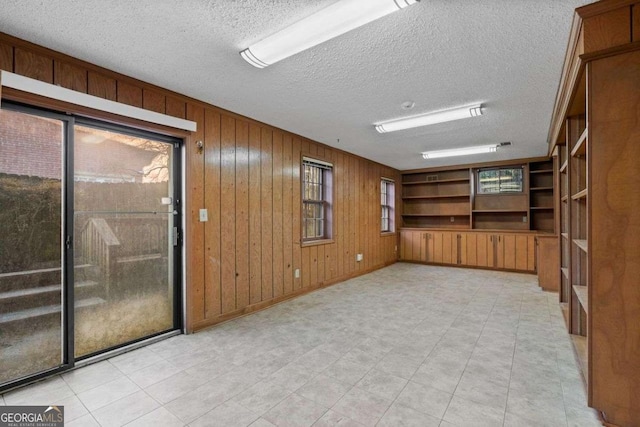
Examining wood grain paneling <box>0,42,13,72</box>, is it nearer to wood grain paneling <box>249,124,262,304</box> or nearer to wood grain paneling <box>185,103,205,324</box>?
wood grain paneling <box>185,103,205,324</box>

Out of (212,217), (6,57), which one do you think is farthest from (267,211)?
(6,57)

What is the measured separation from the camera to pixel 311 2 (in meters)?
1.68

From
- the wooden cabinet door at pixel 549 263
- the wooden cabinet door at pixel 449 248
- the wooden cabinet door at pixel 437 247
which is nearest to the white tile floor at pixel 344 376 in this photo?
the wooden cabinet door at pixel 549 263

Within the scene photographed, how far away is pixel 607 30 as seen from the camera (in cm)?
169

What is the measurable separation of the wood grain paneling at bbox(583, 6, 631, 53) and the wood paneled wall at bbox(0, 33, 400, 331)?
121 inches

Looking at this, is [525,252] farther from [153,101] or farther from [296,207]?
[153,101]

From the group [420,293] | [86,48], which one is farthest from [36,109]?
[420,293]

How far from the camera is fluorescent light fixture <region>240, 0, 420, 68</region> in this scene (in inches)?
62.8

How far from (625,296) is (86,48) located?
375cm

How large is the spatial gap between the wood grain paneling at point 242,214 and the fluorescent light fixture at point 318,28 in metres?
1.45

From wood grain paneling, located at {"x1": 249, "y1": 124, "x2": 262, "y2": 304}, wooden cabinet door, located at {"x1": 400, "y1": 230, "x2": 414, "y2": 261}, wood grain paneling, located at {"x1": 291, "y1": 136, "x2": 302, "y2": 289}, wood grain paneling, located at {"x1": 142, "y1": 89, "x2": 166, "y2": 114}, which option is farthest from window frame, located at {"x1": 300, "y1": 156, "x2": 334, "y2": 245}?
wooden cabinet door, located at {"x1": 400, "y1": 230, "x2": 414, "y2": 261}

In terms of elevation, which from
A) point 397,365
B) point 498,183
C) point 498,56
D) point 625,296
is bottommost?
point 397,365

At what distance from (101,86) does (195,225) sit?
4.63 feet

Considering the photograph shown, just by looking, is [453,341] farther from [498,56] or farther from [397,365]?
[498,56]
